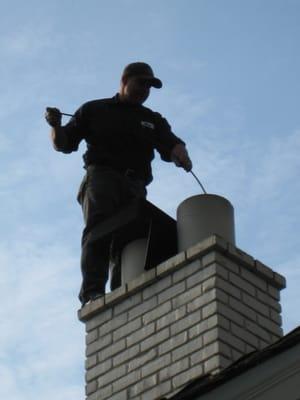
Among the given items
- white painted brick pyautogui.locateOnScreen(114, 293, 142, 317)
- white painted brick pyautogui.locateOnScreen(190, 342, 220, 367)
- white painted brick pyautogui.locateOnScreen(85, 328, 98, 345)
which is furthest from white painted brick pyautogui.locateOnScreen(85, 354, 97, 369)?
white painted brick pyautogui.locateOnScreen(190, 342, 220, 367)

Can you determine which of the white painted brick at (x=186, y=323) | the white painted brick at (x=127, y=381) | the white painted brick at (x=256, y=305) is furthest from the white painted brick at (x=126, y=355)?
the white painted brick at (x=256, y=305)

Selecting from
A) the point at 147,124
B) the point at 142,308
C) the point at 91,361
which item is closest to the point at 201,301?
the point at 142,308

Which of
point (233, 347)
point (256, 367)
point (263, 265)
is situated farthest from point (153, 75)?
point (256, 367)

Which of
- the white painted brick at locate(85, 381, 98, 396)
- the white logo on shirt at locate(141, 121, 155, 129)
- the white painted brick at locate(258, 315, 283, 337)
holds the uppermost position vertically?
the white logo on shirt at locate(141, 121, 155, 129)

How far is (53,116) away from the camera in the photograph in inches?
457

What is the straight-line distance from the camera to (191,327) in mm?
9828

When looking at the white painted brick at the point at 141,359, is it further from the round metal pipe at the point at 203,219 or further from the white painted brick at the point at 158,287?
the round metal pipe at the point at 203,219

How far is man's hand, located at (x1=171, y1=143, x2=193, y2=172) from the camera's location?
1172cm

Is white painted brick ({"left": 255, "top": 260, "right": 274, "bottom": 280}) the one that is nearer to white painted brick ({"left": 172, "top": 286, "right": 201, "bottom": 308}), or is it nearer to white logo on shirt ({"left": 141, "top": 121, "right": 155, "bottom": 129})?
white painted brick ({"left": 172, "top": 286, "right": 201, "bottom": 308})

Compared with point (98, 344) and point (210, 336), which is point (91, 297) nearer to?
point (98, 344)

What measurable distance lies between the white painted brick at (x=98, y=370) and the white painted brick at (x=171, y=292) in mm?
631

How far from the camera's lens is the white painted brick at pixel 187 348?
9.67m

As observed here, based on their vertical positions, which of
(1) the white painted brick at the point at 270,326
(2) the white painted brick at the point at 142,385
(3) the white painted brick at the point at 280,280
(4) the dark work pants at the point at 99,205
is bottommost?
(2) the white painted brick at the point at 142,385

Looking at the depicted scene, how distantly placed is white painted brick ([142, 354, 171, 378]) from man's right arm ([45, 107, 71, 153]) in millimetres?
2603
